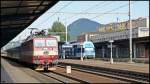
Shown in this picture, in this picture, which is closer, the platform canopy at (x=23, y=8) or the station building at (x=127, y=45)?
the platform canopy at (x=23, y=8)

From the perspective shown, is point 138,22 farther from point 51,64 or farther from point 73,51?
point 51,64

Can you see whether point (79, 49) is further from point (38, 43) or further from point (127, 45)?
point (38, 43)

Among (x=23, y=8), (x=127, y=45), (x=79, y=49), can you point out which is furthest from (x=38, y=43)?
(x=127, y=45)

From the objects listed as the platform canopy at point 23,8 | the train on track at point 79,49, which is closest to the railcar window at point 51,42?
the platform canopy at point 23,8

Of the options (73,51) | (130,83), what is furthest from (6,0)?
(73,51)

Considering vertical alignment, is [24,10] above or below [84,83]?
above

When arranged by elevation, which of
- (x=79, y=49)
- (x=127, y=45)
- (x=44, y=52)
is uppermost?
(x=127, y=45)

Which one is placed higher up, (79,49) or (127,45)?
(127,45)

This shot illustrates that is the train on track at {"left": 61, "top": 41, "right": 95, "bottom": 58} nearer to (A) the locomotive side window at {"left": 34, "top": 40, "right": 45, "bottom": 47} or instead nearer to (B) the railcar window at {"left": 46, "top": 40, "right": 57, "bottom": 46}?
(B) the railcar window at {"left": 46, "top": 40, "right": 57, "bottom": 46}

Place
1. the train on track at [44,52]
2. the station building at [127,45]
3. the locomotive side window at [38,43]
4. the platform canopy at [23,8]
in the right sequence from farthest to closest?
the station building at [127,45] → the locomotive side window at [38,43] → the train on track at [44,52] → the platform canopy at [23,8]

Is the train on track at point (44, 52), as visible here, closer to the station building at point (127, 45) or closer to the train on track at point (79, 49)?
the station building at point (127, 45)

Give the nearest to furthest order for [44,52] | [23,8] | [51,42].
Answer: [23,8], [44,52], [51,42]

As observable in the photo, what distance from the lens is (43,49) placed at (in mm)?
34031

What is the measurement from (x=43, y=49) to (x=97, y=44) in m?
47.9
